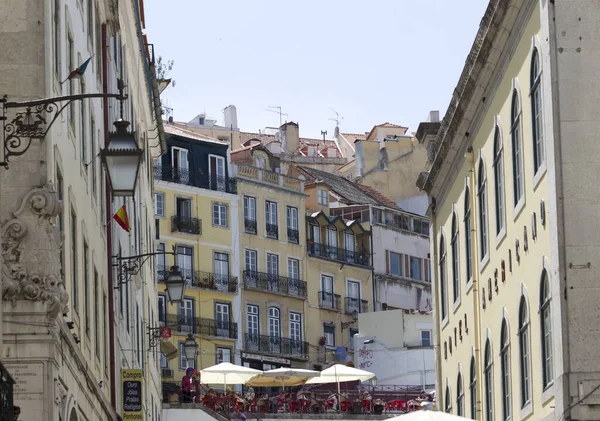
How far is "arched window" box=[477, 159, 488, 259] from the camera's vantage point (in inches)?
1373


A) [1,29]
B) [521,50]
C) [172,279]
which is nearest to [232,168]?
[172,279]

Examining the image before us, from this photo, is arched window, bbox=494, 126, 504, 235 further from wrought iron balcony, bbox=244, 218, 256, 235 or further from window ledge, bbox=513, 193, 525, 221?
wrought iron balcony, bbox=244, 218, 256, 235

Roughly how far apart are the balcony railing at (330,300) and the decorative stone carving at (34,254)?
72342 mm

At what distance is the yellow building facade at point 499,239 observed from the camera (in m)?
28.5

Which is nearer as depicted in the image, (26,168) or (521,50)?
(26,168)

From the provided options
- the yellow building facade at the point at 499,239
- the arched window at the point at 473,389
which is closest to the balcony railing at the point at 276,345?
the yellow building facade at the point at 499,239

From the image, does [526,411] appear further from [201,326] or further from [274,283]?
[274,283]

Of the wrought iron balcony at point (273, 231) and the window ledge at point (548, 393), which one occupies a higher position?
the wrought iron balcony at point (273, 231)

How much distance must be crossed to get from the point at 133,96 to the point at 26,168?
23.7 m

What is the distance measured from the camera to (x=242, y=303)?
295ft

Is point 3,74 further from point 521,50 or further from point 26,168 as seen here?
point 521,50

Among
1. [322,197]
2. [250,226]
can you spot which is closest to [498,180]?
[250,226]

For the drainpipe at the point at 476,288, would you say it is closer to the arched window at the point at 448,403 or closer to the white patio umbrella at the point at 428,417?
the arched window at the point at 448,403

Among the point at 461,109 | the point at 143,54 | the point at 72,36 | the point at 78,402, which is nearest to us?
the point at 78,402
